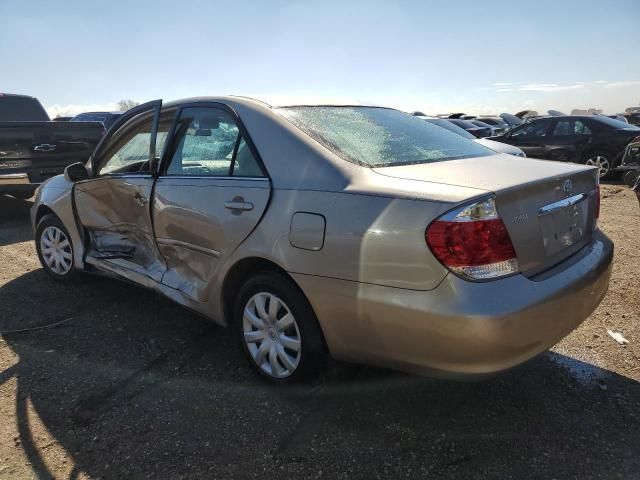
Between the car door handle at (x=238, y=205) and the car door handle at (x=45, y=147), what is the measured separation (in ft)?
18.5

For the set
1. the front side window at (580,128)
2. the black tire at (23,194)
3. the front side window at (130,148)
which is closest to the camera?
the front side window at (130,148)

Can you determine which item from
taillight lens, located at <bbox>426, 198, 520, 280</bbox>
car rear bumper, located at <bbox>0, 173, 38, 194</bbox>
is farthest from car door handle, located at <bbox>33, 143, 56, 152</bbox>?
taillight lens, located at <bbox>426, 198, 520, 280</bbox>

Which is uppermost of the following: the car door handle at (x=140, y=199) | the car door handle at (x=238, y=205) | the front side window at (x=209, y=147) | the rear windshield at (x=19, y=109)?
the rear windshield at (x=19, y=109)

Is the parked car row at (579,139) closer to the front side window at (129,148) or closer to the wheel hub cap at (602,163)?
the wheel hub cap at (602,163)

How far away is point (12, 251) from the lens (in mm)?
6012

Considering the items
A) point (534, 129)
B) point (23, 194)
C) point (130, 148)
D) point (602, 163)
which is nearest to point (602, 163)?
point (602, 163)

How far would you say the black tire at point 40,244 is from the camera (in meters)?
4.61

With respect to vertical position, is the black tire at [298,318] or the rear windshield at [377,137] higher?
the rear windshield at [377,137]

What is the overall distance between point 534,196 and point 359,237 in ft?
2.75

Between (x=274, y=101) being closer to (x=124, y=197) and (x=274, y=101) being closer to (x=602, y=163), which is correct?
(x=124, y=197)

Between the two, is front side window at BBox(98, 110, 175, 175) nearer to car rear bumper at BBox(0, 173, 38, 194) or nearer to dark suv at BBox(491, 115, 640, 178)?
car rear bumper at BBox(0, 173, 38, 194)

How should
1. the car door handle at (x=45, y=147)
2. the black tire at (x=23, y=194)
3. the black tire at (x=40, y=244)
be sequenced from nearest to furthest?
1. the black tire at (x=40, y=244)
2. the car door handle at (x=45, y=147)
3. the black tire at (x=23, y=194)

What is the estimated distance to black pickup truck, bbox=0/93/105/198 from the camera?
710 cm

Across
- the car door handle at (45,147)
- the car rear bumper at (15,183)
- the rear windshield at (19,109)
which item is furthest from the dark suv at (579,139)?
the rear windshield at (19,109)
